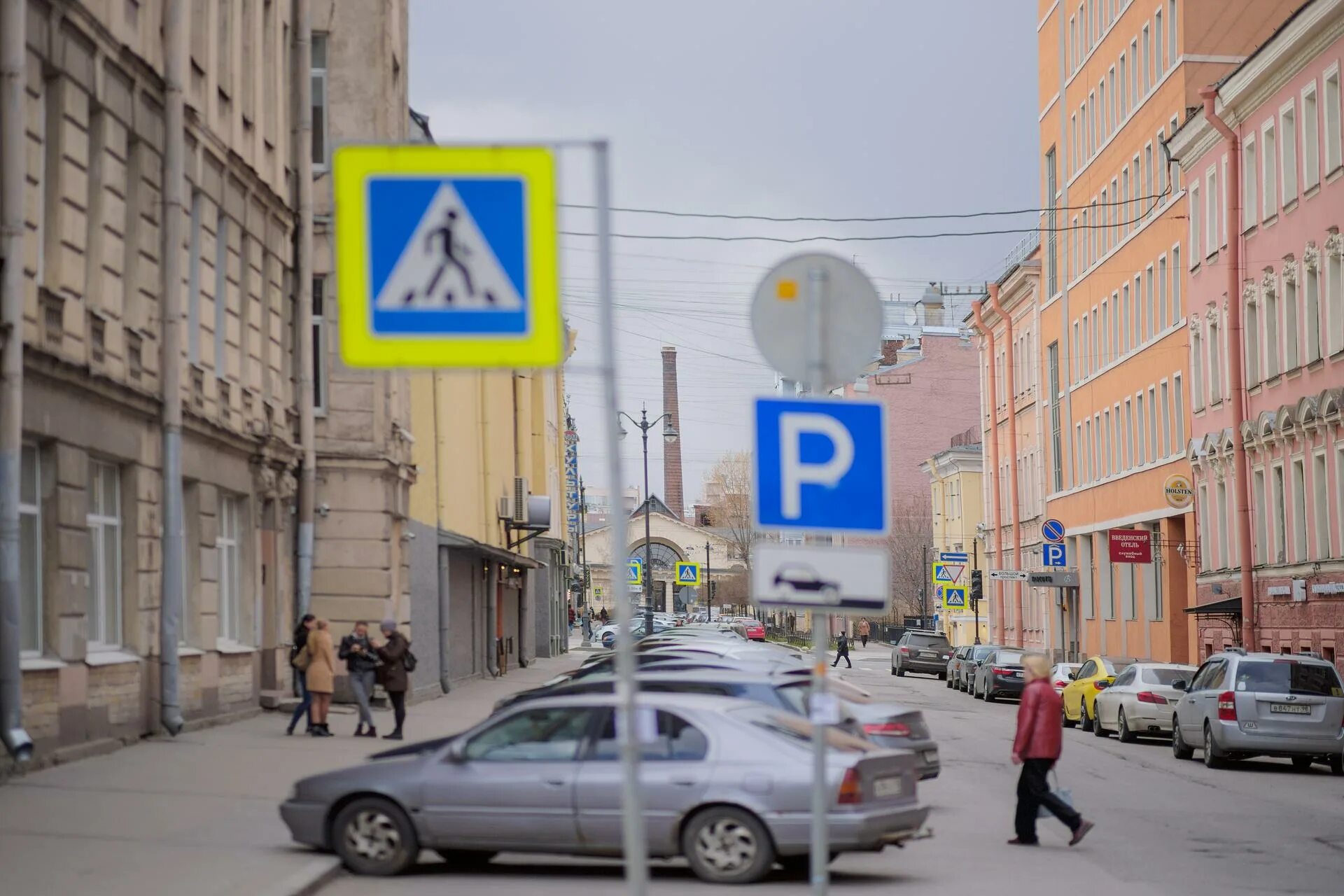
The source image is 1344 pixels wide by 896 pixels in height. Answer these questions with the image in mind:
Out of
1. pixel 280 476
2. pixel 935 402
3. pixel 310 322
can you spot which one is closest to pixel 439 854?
pixel 280 476

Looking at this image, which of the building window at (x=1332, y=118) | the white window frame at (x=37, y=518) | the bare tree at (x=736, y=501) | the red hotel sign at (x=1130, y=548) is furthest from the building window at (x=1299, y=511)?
the bare tree at (x=736, y=501)

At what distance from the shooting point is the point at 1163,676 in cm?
3278

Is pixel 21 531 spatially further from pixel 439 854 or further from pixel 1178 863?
pixel 1178 863

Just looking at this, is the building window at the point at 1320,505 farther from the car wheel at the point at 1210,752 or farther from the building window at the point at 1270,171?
the car wheel at the point at 1210,752

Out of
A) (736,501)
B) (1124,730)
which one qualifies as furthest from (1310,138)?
(736,501)

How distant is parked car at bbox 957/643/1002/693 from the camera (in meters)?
51.2

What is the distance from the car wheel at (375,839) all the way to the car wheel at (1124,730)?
21122 mm

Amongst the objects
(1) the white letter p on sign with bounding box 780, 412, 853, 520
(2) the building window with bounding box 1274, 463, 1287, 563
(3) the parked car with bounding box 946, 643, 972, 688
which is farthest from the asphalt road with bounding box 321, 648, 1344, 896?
(3) the parked car with bounding box 946, 643, 972, 688

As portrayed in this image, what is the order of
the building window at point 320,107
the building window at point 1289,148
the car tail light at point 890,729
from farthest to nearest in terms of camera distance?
the building window at point 1289,148 < the building window at point 320,107 < the car tail light at point 890,729

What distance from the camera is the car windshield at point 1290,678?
26234mm

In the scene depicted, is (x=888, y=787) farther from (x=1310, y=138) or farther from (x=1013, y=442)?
(x=1013, y=442)

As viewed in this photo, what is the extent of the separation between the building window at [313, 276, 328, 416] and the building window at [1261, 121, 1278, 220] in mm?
20166

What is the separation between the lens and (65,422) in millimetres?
20047

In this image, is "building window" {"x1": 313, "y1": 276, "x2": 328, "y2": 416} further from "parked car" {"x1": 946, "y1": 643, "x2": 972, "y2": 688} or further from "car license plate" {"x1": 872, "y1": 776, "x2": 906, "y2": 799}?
"parked car" {"x1": 946, "y1": 643, "x2": 972, "y2": 688}
